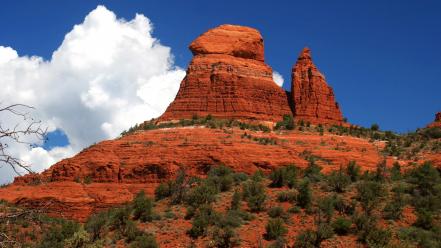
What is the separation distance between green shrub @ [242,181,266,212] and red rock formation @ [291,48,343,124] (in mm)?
26927

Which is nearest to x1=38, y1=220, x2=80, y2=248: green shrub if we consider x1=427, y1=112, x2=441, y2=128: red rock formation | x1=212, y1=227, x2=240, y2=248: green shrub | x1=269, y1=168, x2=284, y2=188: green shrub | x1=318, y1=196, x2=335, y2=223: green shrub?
x1=212, y1=227, x2=240, y2=248: green shrub

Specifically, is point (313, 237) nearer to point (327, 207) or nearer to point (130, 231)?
point (327, 207)

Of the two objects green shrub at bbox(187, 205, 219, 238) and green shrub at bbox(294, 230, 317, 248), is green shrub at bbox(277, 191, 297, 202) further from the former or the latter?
green shrub at bbox(294, 230, 317, 248)

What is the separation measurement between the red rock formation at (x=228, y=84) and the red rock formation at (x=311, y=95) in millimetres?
1799

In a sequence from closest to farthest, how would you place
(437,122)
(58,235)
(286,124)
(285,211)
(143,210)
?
(58,235)
(285,211)
(143,210)
(286,124)
(437,122)

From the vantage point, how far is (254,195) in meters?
39.9

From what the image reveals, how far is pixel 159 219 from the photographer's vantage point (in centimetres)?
3800

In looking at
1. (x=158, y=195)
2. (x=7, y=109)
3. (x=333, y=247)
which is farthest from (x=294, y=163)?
(x=7, y=109)

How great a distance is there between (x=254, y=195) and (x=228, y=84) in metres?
27.8

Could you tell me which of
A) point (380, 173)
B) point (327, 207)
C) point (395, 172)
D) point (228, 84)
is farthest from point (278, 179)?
point (228, 84)

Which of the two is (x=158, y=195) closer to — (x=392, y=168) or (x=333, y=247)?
(x=333, y=247)

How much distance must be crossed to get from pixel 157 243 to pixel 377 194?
49.5ft

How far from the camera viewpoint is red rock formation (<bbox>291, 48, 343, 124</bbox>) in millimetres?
67750

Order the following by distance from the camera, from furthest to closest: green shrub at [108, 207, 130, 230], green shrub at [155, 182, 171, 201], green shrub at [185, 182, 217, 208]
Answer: green shrub at [155, 182, 171, 201] → green shrub at [185, 182, 217, 208] → green shrub at [108, 207, 130, 230]
